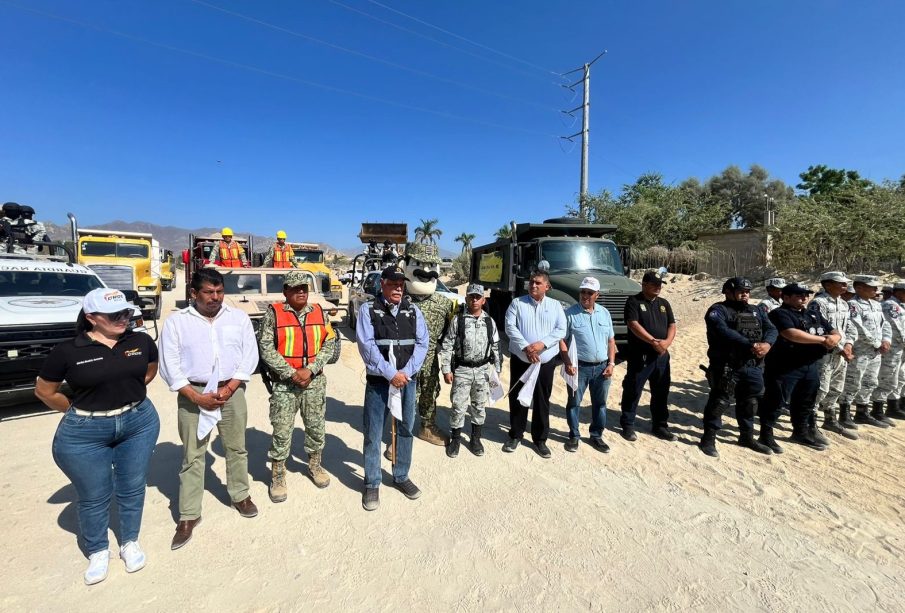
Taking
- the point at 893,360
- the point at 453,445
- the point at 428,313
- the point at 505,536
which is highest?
the point at 428,313

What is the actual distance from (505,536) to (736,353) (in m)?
3.03

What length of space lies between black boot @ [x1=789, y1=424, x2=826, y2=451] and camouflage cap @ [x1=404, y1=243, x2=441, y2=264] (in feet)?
14.5

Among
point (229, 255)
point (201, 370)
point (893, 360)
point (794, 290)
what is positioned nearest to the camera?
point (201, 370)

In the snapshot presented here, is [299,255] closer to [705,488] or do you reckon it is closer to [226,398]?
[226,398]

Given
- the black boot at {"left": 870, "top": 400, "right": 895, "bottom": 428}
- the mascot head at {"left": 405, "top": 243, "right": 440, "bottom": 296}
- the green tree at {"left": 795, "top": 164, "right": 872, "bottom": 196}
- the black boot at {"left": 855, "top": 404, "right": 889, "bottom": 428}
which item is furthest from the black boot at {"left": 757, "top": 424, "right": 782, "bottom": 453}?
the green tree at {"left": 795, "top": 164, "right": 872, "bottom": 196}

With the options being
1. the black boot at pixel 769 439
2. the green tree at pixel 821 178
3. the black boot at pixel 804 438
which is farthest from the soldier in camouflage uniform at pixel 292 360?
the green tree at pixel 821 178

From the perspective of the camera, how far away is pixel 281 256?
34.1 feet

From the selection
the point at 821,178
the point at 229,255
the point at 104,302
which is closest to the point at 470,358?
the point at 104,302

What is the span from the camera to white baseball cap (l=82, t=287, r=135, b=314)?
2.15 metres

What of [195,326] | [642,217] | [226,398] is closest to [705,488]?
[226,398]

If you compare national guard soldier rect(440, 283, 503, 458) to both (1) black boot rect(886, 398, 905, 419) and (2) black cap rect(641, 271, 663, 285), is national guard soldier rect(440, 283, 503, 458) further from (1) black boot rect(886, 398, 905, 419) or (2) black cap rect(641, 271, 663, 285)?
(1) black boot rect(886, 398, 905, 419)

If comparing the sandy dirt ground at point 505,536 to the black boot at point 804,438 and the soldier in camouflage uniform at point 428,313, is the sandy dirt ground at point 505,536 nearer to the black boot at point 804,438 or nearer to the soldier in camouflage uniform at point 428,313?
the black boot at point 804,438

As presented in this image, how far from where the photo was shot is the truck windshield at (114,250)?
46.3ft

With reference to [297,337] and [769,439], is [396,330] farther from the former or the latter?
[769,439]
